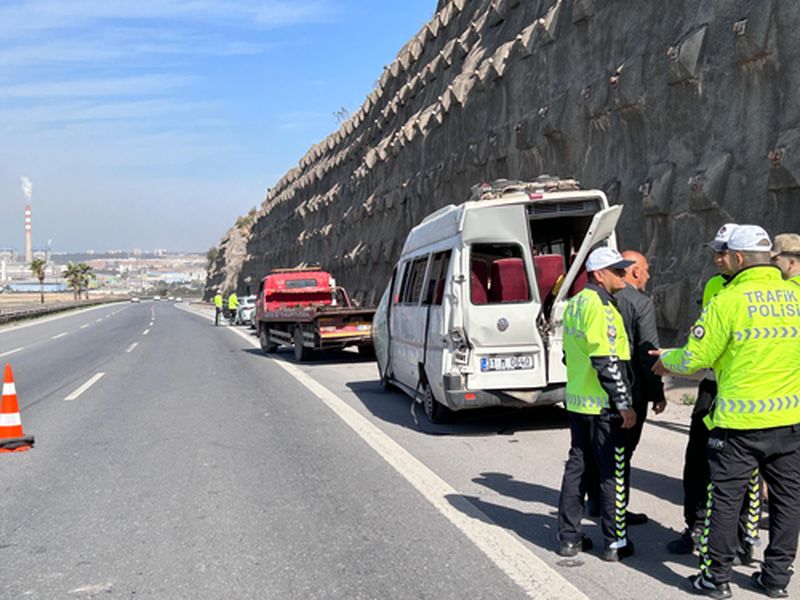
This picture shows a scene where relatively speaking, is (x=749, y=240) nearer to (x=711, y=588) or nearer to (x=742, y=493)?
(x=742, y=493)

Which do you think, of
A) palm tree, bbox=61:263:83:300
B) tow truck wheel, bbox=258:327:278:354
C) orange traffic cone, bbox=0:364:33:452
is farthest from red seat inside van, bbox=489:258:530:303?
palm tree, bbox=61:263:83:300

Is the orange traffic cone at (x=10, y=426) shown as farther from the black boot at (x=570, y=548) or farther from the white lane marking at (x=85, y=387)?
the black boot at (x=570, y=548)

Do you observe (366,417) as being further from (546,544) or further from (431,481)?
(546,544)

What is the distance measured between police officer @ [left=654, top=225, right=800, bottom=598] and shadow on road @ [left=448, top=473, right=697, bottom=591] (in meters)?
0.46

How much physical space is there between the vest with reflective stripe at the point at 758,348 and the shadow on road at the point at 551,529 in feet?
3.67

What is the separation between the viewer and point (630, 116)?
17.4 m

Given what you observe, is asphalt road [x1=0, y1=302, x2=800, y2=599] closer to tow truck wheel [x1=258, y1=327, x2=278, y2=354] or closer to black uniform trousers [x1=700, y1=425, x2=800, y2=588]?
black uniform trousers [x1=700, y1=425, x2=800, y2=588]

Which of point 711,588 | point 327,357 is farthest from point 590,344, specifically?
point 327,357

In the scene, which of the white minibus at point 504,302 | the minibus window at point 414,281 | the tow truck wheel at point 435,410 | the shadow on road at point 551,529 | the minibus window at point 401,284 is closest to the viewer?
the shadow on road at point 551,529

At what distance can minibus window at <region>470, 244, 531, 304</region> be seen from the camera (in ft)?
29.3

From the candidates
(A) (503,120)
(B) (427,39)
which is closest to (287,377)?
(A) (503,120)

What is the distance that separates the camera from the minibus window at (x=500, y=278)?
8922mm

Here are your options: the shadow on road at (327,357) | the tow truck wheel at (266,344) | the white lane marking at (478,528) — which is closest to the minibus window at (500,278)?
the white lane marking at (478,528)

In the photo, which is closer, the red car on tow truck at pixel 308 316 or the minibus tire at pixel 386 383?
the minibus tire at pixel 386 383
